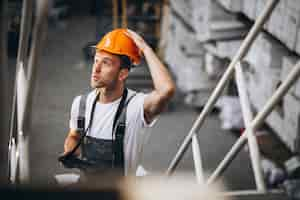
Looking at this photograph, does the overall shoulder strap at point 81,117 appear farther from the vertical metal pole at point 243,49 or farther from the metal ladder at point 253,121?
the vertical metal pole at point 243,49

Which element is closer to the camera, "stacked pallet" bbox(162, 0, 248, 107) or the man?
the man

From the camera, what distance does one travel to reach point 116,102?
9.28ft

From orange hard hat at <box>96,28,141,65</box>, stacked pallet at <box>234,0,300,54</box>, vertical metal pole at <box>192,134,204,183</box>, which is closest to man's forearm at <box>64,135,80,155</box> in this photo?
orange hard hat at <box>96,28,141,65</box>

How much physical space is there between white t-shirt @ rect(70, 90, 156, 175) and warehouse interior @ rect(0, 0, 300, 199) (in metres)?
0.14

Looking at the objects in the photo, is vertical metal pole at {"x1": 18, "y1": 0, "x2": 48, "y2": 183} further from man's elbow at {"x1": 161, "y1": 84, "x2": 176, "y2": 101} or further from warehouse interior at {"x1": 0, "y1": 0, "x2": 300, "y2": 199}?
man's elbow at {"x1": 161, "y1": 84, "x2": 176, "y2": 101}

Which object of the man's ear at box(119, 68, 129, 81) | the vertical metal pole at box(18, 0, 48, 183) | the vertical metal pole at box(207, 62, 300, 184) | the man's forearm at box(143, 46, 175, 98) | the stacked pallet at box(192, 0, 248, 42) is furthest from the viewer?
the stacked pallet at box(192, 0, 248, 42)

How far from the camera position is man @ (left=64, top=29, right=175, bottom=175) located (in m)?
2.75

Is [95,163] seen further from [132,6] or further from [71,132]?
[132,6]

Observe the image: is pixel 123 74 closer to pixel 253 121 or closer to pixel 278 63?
pixel 253 121

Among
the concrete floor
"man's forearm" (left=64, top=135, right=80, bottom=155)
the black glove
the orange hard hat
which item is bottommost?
the concrete floor

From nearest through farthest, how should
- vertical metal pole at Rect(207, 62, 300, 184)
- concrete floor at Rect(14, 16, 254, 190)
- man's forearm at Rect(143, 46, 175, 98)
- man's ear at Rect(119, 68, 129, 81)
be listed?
vertical metal pole at Rect(207, 62, 300, 184) → man's forearm at Rect(143, 46, 175, 98) → man's ear at Rect(119, 68, 129, 81) → concrete floor at Rect(14, 16, 254, 190)

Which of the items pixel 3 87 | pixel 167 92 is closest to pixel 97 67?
pixel 167 92

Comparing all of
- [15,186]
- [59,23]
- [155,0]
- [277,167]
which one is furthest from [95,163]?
[59,23]

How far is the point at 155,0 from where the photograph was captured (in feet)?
26.9
